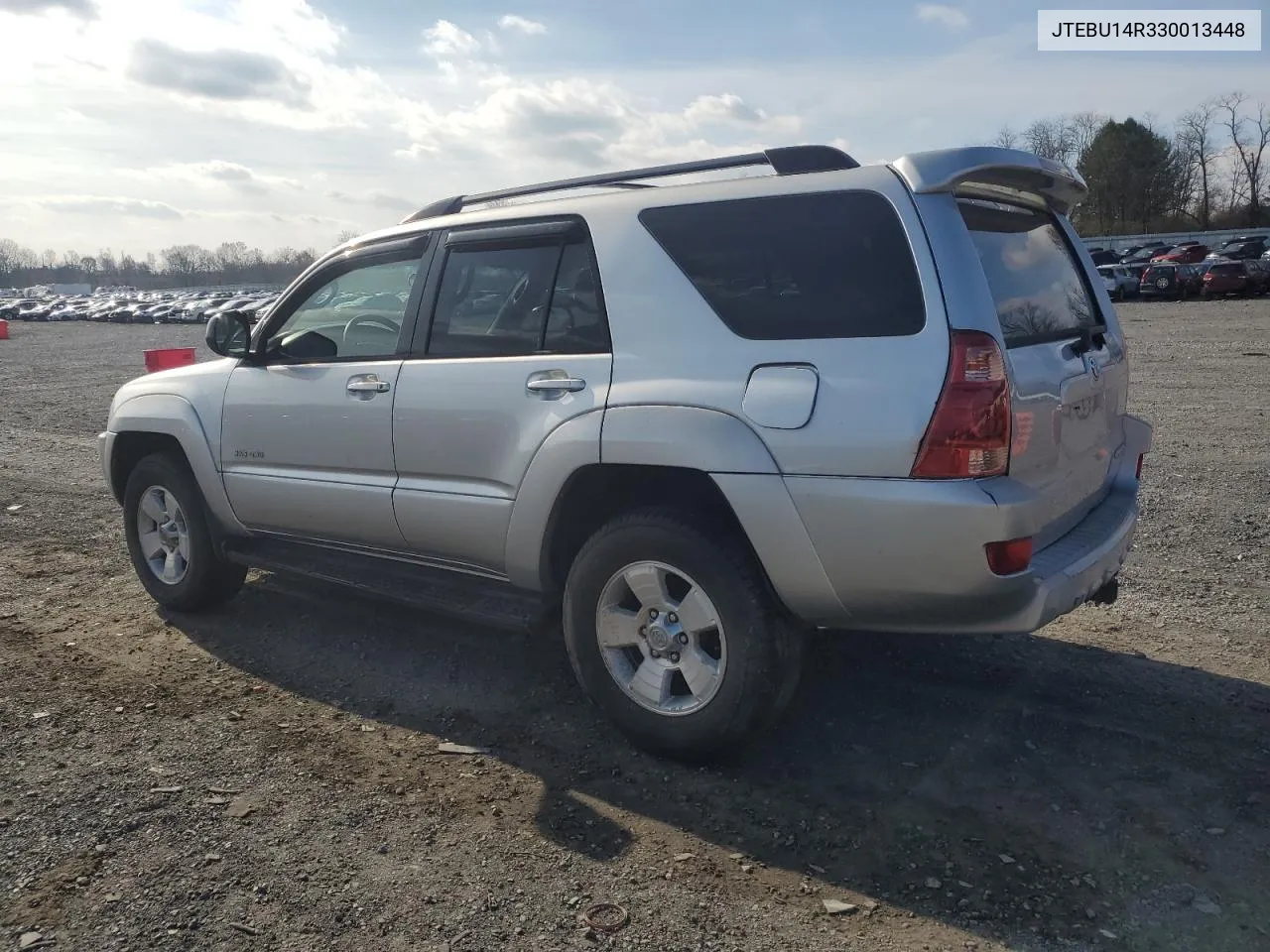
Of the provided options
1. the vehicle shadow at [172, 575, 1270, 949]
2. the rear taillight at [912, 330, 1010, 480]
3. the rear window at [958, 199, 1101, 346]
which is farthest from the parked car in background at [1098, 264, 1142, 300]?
the rear taillight at [912, 330, 1010, 480]

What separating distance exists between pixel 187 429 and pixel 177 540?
65cm

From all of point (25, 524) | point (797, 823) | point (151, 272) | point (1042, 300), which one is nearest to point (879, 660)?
point (797, 823)

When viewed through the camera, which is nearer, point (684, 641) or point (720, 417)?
point (720, 417)

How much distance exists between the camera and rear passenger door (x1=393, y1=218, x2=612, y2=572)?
384cm

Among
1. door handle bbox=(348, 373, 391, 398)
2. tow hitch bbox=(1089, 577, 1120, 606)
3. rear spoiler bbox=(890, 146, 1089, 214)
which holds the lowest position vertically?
tow hitch bbox=(1089, 577, 1120, 606)

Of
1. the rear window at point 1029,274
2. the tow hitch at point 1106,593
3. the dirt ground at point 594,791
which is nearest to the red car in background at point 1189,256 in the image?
the dirt ground at point 594,791

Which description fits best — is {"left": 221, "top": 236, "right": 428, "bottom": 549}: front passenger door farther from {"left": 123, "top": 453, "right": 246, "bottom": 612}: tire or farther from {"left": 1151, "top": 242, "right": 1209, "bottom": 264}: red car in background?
{"left": 1151, "top": 242, "right": 1209, "bottom": 264}: red car in background

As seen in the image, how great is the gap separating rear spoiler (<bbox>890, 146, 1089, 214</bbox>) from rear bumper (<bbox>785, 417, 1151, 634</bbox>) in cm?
98

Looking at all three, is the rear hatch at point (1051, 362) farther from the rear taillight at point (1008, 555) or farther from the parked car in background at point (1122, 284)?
the parked car in background at point (1122, 284)

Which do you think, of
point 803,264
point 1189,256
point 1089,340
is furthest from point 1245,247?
point 803,264

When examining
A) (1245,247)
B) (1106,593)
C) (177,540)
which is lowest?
(1106,593)

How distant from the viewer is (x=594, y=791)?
354 cm

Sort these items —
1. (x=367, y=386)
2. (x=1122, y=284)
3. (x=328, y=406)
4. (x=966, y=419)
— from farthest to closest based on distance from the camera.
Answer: (x=1122, y=284), (x=328, y=406), (x=367, y=386), (x=966, y=419)

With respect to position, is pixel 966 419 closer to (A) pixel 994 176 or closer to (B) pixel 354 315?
(A) pixel 994 176
